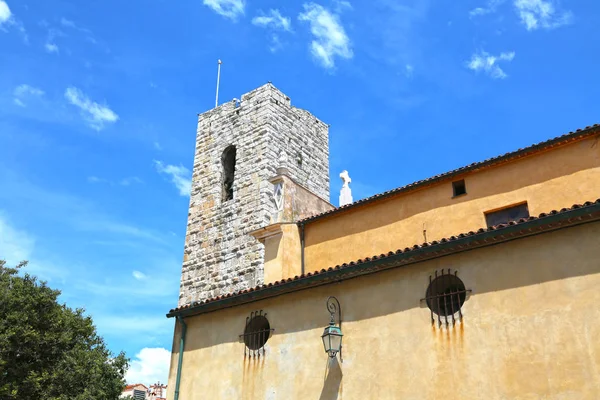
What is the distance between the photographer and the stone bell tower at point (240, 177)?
21.4m

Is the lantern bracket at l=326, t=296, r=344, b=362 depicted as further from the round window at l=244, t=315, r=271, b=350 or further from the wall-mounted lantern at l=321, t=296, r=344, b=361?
the round window at l=244, t=315, r=271, b=350

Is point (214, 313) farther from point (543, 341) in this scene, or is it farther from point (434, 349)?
point (543, 341)

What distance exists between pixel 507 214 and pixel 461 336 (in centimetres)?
433

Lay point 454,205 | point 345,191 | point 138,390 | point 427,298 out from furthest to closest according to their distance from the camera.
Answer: point 138,390 → point 345,191 → point 454,205 → point 427,298

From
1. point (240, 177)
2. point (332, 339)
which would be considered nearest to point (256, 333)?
point (332, 339)

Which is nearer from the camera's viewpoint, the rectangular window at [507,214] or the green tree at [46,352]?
the rectangular window at [507,214]

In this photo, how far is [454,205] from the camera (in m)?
13.1

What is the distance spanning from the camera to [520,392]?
8.02 meters

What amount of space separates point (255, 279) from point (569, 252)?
1300cm

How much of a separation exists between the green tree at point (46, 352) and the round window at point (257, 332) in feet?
31.2

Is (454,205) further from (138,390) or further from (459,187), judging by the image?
(138,390)

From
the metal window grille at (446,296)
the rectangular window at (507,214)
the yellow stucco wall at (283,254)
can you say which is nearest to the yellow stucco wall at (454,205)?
the rectangular window at (507,214)

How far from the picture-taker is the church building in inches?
322

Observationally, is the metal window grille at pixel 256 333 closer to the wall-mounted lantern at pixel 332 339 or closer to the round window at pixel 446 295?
the wall-mounted lantern at pixel 332 339
